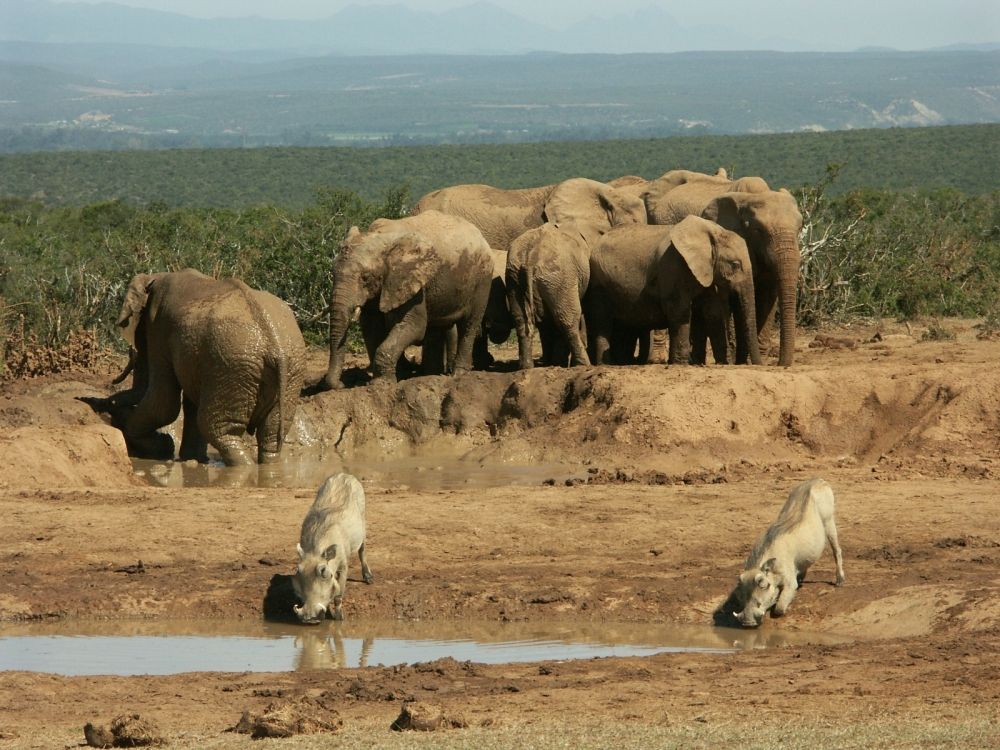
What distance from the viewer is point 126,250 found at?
25219 millimetres

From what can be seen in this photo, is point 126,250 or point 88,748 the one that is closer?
point 88,748

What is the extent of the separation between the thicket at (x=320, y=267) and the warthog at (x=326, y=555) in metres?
8.73

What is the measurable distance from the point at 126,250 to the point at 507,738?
18.6 meters

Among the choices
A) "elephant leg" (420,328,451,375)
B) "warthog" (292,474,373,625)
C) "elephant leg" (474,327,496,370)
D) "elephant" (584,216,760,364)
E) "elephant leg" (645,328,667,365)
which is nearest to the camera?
"warthog" (292,474,373,625)

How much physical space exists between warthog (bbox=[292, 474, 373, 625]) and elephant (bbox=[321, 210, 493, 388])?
712cm

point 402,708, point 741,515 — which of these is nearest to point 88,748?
point 402,708

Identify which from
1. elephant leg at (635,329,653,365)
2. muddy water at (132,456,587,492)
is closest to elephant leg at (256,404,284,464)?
muddy water at (132,456,587,492)

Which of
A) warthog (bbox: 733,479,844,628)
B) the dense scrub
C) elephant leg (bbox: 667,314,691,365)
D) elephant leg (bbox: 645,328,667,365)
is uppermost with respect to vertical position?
warthog (bbox: 733,479,844,628)

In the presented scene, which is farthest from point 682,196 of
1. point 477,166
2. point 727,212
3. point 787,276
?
point 477,166

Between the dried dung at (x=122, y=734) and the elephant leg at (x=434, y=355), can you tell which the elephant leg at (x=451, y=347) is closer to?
the elephant leg at (x=434, y=355)

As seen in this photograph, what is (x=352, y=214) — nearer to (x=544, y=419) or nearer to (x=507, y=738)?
(x=544, y=419)

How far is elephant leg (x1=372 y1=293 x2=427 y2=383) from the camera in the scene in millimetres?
18656

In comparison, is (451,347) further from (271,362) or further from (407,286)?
(271,362)

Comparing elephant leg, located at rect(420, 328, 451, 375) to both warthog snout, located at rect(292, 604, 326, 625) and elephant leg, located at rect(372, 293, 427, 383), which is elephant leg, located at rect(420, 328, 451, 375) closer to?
elephant leg, located at rect(372, 293, 427, 383)
